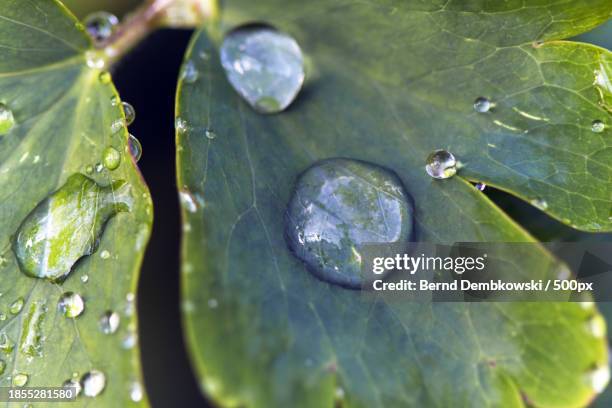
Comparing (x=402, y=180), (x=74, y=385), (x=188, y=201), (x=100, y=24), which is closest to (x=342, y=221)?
(x=402, y=180)

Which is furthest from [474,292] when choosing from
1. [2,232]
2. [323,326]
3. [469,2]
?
[2,232]

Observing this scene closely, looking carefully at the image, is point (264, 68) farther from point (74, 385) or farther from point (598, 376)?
point (598, 376)

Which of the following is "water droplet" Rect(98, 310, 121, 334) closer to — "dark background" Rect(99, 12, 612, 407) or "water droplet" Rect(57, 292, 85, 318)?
"water droplet" Rect(57, 292, 85, 318)

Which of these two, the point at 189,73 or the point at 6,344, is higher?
the point at 189,73

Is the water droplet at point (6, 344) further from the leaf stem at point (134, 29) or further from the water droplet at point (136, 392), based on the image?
the leaf stem at point (134, 29)

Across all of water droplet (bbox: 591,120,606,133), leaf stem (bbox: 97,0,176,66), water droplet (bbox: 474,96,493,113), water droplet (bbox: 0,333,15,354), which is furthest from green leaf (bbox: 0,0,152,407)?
water droplet (bbox: 591,120,606,133)

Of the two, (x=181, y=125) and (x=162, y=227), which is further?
(x=162, y=227)

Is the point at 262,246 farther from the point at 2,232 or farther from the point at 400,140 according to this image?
the point at 2,232
